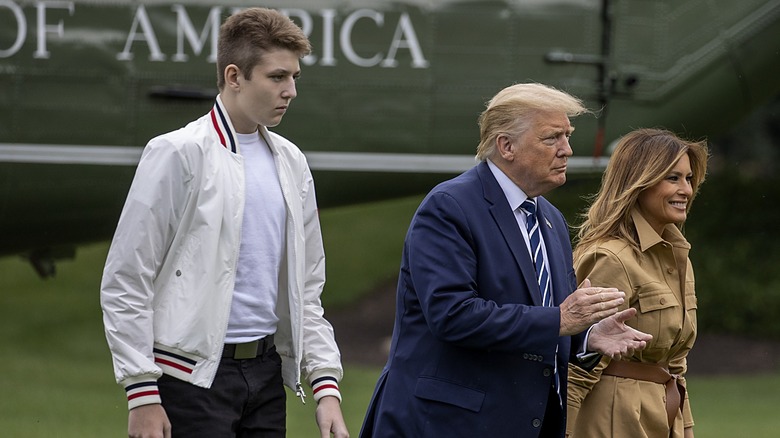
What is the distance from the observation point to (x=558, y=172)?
3.76 m

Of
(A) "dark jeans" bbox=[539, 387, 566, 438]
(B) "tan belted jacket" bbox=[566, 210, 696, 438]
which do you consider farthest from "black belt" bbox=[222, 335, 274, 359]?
(B) "tan belted jacket" bbox=[566, 210, 696, 438]

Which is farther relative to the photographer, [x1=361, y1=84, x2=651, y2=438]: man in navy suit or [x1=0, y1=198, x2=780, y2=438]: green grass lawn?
[x1=0, y1=198, x2=780, y2=438]: green grass lawn

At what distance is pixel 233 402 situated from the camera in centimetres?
362

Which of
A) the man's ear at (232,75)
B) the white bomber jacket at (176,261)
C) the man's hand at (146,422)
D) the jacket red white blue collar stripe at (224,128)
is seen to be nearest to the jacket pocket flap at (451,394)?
the white bomber jacket at (176,261)

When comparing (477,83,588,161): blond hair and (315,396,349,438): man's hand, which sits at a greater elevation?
(477,83,588,161): blond hair

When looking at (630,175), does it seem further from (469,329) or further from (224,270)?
(224,270)

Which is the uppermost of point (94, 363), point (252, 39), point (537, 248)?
point (252, 39)

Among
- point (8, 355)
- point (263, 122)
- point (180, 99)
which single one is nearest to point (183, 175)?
point (263, 122)

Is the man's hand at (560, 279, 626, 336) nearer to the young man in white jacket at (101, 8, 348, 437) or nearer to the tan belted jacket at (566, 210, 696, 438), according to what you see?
the tan belted jacket at (566, 210, 696, 438)

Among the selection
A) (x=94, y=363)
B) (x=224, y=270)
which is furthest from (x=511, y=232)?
(x=94, y=363)

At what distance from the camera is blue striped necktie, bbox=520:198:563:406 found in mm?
3770

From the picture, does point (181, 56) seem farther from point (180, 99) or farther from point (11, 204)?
point (11, 204)

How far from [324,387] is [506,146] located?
3.11ft

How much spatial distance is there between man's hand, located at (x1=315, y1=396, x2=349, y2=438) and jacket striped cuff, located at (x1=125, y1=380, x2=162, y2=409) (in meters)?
0.58
